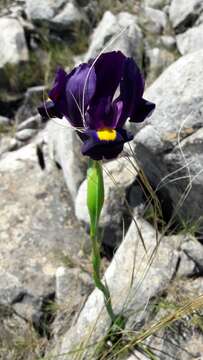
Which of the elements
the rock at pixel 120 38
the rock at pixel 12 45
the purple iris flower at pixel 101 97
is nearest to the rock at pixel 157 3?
the rock at pixel 120 38

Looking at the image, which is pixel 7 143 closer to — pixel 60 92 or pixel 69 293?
pixel 69 293

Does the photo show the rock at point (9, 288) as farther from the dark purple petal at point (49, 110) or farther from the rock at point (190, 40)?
the rock at point (190, 40)

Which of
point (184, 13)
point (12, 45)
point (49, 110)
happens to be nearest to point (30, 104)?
point (12, 45)

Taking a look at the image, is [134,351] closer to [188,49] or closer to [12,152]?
[12,152]

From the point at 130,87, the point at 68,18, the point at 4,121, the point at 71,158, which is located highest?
the point at 130,87

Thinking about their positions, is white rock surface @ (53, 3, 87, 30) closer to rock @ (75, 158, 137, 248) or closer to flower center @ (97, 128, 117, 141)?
rock @ (75, 158, 137, 248)

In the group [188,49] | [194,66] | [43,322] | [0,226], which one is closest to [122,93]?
[194,66]

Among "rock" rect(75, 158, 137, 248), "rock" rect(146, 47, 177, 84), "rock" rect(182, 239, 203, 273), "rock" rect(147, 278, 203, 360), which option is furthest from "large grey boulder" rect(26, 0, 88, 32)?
"rock" rect(147, 278, 203, 360)
